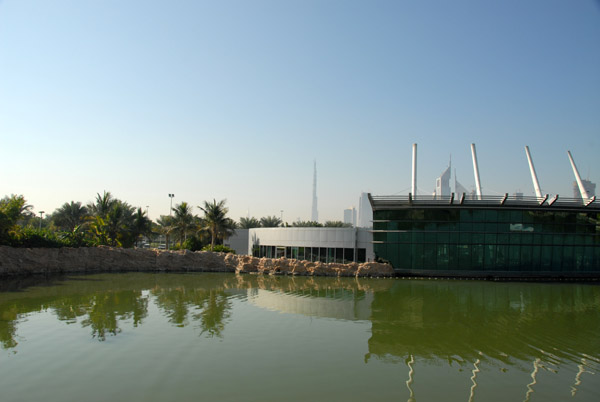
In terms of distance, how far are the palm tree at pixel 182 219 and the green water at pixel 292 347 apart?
24.8 m

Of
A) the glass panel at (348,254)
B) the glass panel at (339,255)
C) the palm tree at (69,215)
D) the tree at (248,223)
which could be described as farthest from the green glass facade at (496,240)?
the palm tree at (69,215)

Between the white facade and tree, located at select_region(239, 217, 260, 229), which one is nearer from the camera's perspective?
the white facade

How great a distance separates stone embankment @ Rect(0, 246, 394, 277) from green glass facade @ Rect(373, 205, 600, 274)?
4.04m

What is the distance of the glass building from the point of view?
37.5 metres

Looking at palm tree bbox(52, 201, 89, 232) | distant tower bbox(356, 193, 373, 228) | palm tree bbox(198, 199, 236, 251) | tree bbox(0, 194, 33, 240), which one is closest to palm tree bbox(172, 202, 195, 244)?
palm tree bbox(198, 199, 236, 251)

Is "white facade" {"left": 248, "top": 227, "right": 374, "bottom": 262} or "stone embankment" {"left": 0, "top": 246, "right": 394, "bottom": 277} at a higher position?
"white facade" {"left": 248, "top": 227, "right": 374, "bottom": 262}

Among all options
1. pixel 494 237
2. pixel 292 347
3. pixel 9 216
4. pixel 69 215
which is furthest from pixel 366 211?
pixel 292 347

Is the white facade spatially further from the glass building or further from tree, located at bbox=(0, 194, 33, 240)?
tree, located at bbox=(0, 194, 33, 240)

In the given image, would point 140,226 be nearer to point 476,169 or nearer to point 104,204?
point 104,204

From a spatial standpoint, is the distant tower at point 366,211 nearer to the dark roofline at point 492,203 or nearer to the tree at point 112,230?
the dark roofline at point 492,203

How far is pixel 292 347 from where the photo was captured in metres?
13.5

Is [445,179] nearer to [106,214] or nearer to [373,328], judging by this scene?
[106,214]

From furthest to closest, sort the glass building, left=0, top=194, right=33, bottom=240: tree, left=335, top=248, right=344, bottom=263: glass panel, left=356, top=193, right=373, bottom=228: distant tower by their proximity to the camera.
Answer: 1. left=356, top=193, right=373, bottom=228: distant tower
2. left=335, top=248, right=344, bottom=263: glass panel
3. the glass building
4. left=0, top=194, right=33, bottom=240: tree

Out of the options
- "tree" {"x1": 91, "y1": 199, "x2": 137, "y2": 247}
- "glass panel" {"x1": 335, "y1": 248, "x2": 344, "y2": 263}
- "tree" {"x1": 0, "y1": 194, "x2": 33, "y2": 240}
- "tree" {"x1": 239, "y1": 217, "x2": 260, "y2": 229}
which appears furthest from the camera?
"tree" {"x1": 239, "y1": 217, "x2": 260, "y2": 229}
